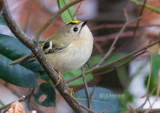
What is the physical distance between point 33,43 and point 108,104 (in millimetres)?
614

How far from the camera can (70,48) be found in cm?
127

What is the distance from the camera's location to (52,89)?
1.33 m

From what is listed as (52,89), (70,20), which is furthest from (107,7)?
(52,89)

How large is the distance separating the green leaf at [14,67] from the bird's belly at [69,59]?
0.31ft

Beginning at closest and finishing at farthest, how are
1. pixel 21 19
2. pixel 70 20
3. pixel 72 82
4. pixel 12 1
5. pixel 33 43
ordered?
pixel 33 43, pixel 70 20, pixel 72 82, pixel 12 1, pixel 21 19

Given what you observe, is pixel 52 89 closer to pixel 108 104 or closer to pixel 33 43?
pixel 108 104

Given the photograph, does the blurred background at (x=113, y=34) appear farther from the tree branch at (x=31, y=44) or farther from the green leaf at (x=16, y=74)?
the tree branch at (x=31, y=44)

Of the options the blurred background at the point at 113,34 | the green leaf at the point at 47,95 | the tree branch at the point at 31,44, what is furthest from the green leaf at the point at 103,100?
the blurred background at the point at 113,34

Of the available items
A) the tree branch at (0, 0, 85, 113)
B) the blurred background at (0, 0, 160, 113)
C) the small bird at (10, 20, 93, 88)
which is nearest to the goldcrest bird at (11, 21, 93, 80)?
the small bird at (10, 20, 93, 88)

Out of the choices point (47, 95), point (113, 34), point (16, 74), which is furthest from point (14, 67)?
point (113, 34)

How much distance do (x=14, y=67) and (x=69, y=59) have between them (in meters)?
0.25

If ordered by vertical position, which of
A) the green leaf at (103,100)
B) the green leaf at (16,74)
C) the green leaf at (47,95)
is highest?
the green leaf at (16,74)

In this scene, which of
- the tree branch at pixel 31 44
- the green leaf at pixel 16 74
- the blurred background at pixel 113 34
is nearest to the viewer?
the tree branch at pixel 31 44

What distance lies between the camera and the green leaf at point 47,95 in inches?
50.8
